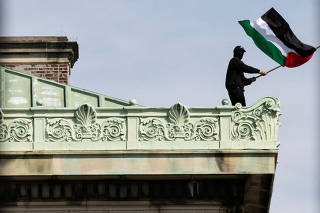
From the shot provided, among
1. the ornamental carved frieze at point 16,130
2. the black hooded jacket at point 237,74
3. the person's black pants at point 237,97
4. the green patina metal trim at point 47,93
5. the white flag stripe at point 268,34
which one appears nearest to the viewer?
the ornamental carved frieze at point 16,130

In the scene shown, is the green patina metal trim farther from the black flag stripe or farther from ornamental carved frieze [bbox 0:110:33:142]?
ornamental carved frieze [bbox 0:110:33:142]

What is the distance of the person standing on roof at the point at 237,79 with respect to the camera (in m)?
40.1

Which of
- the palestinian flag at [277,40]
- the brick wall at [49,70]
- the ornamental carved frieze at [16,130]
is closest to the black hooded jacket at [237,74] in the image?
the palestinian flag at [277,40]

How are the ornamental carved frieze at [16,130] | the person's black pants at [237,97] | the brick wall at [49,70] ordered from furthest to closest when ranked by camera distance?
1. the brick wall at [49,70]
2. the person's black pants at [237,97]
3. the ornamental carved frieze at [16,130]

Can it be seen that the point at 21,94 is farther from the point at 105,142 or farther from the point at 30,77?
the point at 105,142

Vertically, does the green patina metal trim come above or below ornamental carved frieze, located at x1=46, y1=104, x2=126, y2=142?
above

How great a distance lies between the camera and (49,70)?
5003cm

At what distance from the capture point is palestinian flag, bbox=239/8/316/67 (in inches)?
1681

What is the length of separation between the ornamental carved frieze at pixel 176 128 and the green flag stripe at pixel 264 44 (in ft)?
13.3

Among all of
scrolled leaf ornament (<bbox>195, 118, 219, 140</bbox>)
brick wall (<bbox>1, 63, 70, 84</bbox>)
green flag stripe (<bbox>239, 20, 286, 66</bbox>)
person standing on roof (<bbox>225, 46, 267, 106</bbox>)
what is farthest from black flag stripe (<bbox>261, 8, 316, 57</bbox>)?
brick wall (<bbox>1, 63, 70, 84</bbox>)

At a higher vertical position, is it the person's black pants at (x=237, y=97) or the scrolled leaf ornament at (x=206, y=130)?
the person's black pants at (x=237, y=97)

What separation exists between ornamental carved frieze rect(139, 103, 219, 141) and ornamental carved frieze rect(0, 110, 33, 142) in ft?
8.74

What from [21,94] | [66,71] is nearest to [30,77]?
[21,94]

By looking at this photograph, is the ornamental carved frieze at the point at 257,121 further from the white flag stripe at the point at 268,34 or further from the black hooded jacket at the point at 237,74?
the white flag stripe at the point at 268,34
